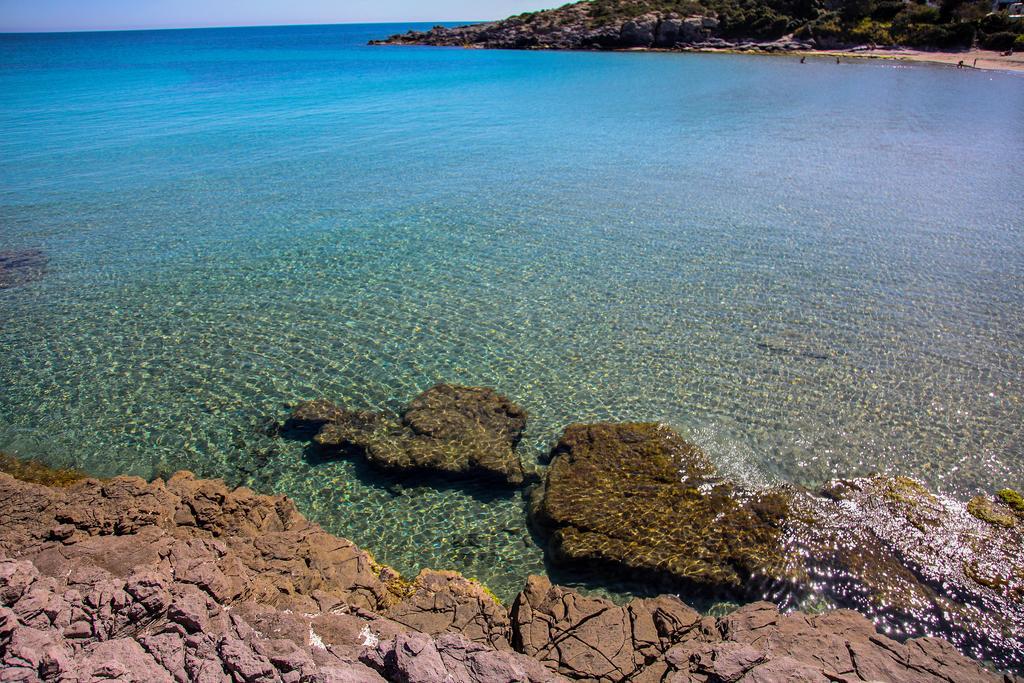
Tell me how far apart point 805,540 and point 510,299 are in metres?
7.70

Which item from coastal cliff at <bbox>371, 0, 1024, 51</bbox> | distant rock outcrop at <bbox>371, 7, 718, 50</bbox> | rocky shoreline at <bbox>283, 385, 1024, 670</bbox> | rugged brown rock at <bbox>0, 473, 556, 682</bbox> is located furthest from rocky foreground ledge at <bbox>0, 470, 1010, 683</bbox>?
distant rock outcrop at <bbox>371, 7, 718, 50</bbox>

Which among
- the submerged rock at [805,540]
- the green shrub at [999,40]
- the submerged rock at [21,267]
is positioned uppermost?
the green shrub at [999,40]

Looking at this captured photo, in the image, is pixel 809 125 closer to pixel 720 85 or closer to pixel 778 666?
pixel 720 85

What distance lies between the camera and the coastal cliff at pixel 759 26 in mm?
68125

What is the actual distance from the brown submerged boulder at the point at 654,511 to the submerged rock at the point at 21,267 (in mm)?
13371

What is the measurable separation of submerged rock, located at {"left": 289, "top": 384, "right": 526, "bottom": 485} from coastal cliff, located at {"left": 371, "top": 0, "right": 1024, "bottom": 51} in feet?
264

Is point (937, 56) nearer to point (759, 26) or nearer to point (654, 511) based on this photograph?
point (759, 26)

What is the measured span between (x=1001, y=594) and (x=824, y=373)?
4.47m

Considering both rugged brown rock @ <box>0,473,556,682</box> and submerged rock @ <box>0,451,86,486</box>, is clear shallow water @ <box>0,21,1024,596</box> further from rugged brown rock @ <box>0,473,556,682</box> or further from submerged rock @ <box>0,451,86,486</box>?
rugged brown rock @ <box>0,473,556,682</box>

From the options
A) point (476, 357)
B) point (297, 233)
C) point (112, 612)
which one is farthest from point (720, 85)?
point (112, 612)

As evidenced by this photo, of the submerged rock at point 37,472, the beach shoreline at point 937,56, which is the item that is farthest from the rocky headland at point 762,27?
the submerged rock at point 37,472

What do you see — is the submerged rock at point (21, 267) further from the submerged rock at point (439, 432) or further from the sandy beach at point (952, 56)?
the sandy beach at point (952, 56)

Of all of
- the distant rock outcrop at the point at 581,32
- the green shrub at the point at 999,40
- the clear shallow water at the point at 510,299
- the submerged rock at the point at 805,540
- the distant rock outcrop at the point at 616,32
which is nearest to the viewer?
the submerged rock at the point at 805,540

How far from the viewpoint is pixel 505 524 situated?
811 centimetres
